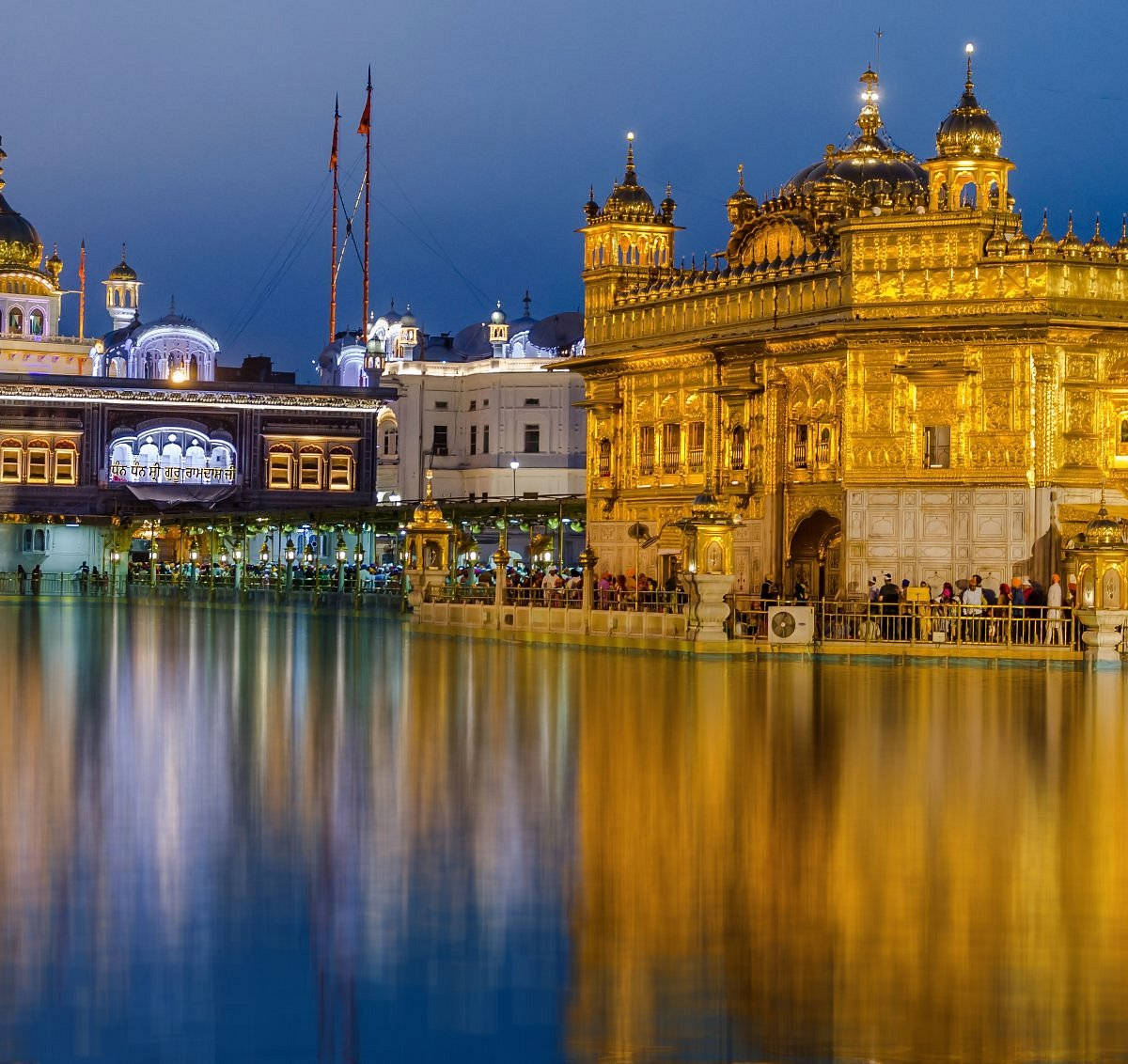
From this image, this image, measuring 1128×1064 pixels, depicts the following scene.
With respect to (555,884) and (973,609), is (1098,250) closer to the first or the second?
(973,609)

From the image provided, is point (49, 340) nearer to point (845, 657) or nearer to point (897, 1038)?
point (845, 657)

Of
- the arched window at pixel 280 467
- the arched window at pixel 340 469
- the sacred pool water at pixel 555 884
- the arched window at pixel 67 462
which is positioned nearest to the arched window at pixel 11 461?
the arched window at pixel 67 462

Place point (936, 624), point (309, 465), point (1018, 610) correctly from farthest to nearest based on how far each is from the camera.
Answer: point (309, 465)
point (1018, 610)
point (936, 624)

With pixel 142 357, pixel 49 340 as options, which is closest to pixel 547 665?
pixel 142 357

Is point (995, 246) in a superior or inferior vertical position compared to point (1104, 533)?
superior

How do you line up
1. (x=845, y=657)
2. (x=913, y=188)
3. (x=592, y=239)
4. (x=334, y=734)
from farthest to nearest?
(x=592, y=239) → (x=913, y=188) → (x=845, y=657) → (x=334, y=734)

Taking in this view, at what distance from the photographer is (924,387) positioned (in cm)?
3834

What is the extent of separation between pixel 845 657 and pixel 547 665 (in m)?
5.51

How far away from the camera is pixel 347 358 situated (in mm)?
95688

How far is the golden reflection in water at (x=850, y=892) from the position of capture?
755 centimetres

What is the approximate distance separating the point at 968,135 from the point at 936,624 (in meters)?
10.2

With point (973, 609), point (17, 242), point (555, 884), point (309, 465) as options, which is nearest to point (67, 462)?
point (309, 465)

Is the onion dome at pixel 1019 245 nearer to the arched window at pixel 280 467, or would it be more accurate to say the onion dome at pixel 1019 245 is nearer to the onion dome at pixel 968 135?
the onion dome at pixel 968 135

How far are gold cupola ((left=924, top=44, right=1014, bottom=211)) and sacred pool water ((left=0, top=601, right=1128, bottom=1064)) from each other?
19.6 meters
